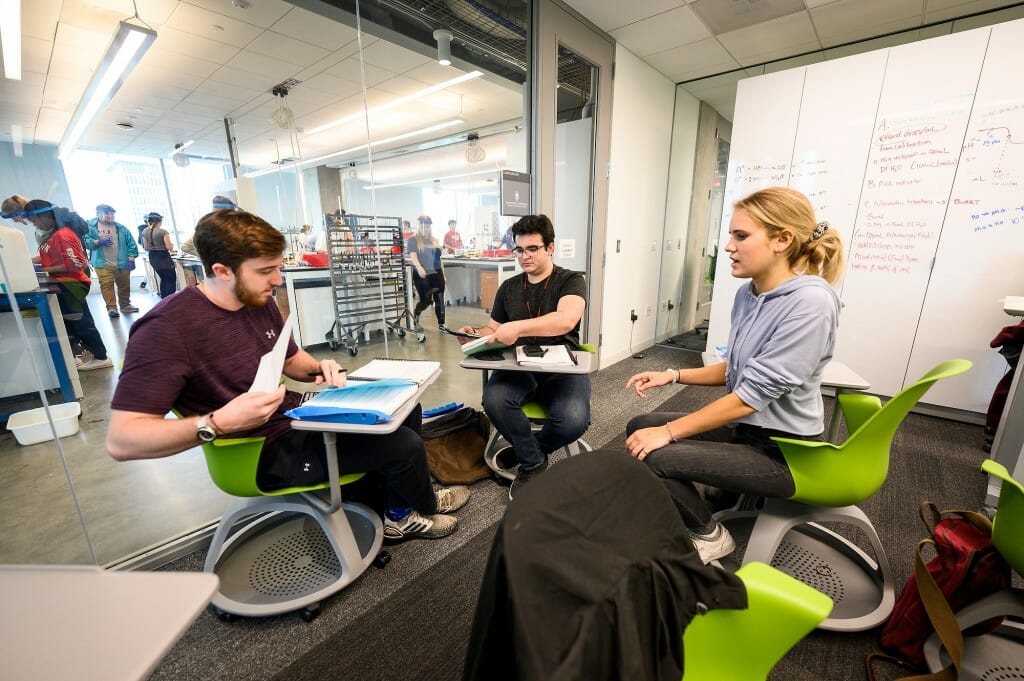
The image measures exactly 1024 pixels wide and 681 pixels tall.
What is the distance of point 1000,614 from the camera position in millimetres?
1019

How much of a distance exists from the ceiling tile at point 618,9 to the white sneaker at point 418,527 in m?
3.37

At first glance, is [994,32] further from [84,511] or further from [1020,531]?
[84,511]

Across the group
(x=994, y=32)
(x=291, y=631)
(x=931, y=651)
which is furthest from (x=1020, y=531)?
(x=994, y=32)

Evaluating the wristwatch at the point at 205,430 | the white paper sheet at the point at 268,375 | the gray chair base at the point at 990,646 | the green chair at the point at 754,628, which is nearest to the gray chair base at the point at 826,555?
the gray chair base at the point at 990,646

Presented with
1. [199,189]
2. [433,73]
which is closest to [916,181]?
[433,73]

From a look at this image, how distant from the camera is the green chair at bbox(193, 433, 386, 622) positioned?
1261 mm

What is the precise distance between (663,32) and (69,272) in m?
3.95

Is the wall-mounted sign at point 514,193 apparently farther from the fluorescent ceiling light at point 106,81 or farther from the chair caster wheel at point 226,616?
the chair caster wheel at point 226,616

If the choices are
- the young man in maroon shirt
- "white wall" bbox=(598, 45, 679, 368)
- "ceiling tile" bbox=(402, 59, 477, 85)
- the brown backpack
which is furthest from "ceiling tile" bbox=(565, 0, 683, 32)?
the brown backpack

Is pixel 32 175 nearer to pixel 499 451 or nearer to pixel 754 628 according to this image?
pixel 499 451

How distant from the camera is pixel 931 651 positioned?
1.19m

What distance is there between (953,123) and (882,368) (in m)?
1.73

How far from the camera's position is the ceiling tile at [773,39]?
3.09m

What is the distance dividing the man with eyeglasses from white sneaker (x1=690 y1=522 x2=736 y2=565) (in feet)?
2.26
